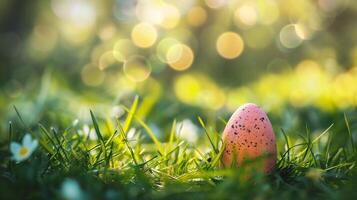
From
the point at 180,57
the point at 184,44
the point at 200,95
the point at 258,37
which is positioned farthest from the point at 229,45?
the point at 200,95

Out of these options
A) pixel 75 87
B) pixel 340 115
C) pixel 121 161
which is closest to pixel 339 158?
pixel 121 161

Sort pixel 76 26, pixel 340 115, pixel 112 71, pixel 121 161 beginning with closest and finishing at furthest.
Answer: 1. pixel 121 161
2. pixel 340 115
3. pixel 112 71
4. pixel 76 26

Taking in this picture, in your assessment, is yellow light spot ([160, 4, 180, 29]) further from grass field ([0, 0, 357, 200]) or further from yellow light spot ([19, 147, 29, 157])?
yellow light spot ([19, 147, 29, 157])

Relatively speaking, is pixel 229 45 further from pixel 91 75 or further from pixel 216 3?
pixel 91 75

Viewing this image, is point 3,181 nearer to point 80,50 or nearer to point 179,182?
point 179,182

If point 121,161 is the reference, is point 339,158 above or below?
below
